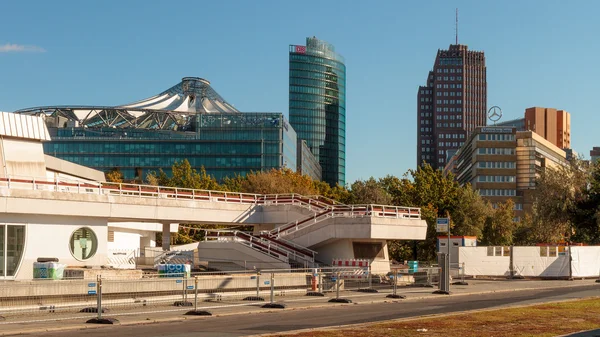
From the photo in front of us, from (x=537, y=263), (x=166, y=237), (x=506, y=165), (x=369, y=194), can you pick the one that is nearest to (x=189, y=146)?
(x=506, y=165)

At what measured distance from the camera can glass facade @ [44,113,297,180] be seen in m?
162

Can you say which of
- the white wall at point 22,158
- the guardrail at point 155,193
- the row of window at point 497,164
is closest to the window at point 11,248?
the guardrail at point 155,193

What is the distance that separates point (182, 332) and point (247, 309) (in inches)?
321

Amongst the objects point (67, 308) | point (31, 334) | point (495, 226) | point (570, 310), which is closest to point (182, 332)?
point (31, 334)

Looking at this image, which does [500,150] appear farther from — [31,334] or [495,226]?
[31,334]

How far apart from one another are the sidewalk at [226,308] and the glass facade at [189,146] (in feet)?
377

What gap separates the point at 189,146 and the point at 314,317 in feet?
450

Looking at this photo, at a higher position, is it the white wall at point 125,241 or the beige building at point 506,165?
the beige building at point 506,165

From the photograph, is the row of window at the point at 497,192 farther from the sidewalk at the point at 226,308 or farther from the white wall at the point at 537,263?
the sidewalk at the point at 226,308

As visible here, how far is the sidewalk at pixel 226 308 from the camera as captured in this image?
2478 cm

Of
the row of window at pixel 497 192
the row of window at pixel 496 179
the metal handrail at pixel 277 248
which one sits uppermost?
the row of window at pixel 496 179

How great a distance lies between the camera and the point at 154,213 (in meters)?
49.5

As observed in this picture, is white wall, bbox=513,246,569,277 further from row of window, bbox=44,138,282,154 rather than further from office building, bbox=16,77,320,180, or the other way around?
row of window, bbox=44,138,282,154

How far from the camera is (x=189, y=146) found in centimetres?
16338
